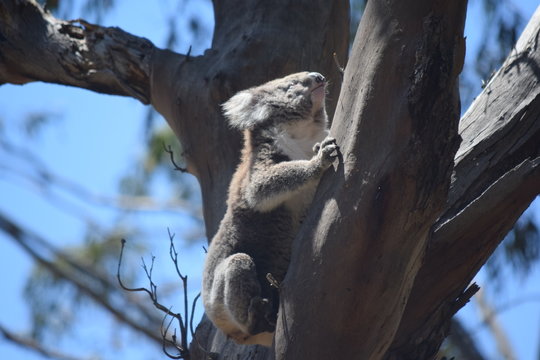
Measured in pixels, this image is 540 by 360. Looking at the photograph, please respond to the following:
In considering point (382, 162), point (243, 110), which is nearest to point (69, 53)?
point (243, 110)

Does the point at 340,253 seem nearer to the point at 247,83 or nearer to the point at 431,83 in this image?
the point at 431,83

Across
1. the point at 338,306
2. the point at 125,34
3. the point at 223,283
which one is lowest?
the point at 338,306

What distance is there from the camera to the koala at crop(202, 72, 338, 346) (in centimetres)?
319

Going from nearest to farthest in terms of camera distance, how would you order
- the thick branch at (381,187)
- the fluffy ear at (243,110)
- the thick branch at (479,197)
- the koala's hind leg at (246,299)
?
the thick branch at (381,187), the thick branch at (479,197), the koala's hind leg at (246,299), the fluffy ear at (243,110)

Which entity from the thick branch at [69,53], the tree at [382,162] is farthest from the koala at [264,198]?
the thick branch at [69,53]

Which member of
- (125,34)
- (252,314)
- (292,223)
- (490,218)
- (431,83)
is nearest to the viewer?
(431,83)

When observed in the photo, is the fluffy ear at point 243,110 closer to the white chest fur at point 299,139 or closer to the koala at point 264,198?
the koala at point 264,198

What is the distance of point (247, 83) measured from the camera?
13.0 feet

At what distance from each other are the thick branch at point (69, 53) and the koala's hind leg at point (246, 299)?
5.71 ft

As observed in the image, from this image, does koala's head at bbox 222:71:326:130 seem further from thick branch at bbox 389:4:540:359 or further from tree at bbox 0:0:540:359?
thick branch at bbox 389:4:540:359

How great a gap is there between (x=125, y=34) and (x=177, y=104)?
786 millimetres

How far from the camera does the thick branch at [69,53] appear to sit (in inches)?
177

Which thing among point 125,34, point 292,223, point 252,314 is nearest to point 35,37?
point 125,34

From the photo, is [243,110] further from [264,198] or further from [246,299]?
[246,299]
